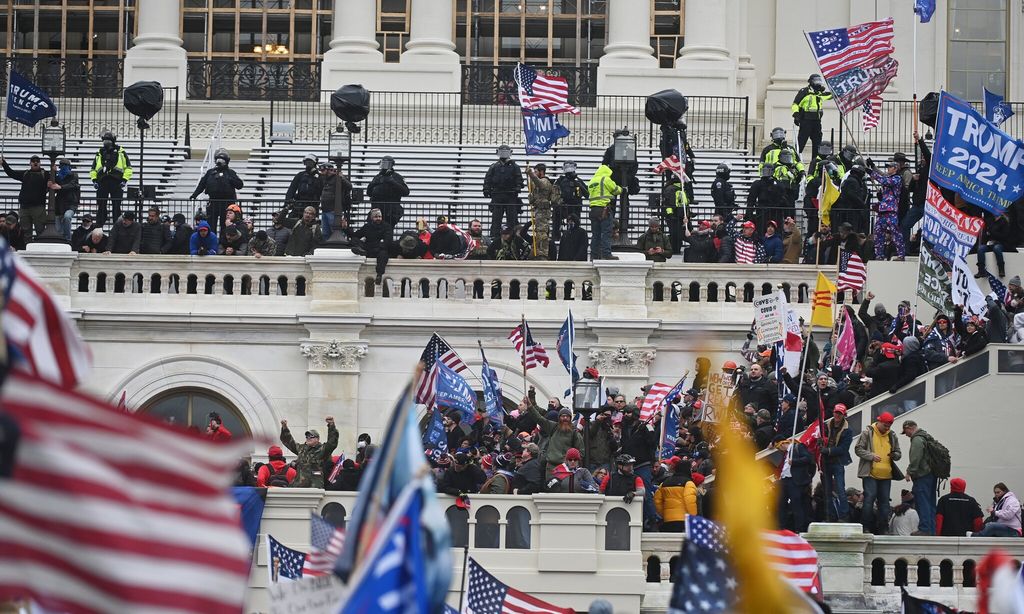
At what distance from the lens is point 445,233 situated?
36.0 metres

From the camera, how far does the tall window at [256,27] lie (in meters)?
55.5

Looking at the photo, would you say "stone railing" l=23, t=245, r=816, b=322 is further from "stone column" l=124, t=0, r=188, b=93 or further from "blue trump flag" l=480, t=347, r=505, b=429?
"stone column" l=124, t=0, r=188, b=93

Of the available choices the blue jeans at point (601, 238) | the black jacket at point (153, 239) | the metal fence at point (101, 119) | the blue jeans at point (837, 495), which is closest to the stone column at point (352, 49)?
the metal fence at point (101, 119)

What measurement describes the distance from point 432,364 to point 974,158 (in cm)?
740

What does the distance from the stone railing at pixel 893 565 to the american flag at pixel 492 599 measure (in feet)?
20.3

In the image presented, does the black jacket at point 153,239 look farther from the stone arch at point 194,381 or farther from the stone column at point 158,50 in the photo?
the stone column at point 158,50

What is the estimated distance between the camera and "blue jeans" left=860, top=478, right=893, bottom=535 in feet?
89.5

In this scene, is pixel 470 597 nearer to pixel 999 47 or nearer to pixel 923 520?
pixel 923 520

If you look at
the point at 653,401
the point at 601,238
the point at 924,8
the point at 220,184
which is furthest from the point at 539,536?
the point at 924,8

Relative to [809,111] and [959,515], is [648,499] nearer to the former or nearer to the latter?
[959,515]

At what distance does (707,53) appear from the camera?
52.1m

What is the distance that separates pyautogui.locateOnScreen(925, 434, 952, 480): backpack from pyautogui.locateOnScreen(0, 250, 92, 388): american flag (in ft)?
59.5

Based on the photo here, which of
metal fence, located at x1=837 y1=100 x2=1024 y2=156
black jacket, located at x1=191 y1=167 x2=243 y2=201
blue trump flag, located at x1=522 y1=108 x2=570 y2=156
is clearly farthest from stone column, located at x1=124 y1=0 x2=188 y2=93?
blue trump flag, located at x1=522 y1=108 x2=570 y2=156

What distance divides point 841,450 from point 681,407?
4.99m
